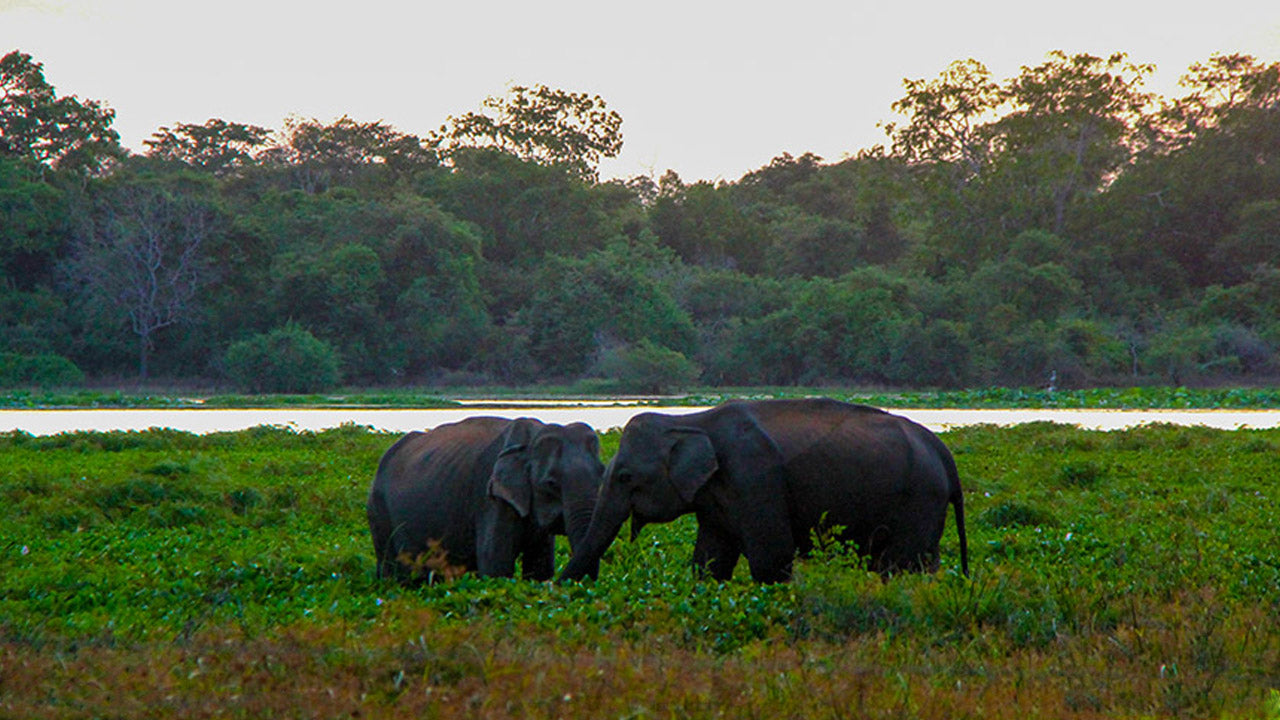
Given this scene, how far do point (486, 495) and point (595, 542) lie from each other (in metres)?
0.97

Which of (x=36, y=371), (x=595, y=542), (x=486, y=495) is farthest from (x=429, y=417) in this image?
(x=595, y=542)

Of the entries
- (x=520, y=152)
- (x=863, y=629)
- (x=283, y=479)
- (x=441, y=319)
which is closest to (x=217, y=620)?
(x=863, y=629)

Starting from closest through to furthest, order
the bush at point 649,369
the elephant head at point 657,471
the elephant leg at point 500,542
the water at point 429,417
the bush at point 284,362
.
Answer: the elephant leg at point 500,542, the elephant head at point 657,471, the water at point 429,417, the bush at point 284,362, the bush at point 649,369

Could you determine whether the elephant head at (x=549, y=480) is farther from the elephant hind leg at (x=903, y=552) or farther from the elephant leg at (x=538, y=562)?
the elephant hind leg at (x=903, y=552)

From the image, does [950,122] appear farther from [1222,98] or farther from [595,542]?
[595,542]

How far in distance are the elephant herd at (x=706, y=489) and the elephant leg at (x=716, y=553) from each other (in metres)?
0.01

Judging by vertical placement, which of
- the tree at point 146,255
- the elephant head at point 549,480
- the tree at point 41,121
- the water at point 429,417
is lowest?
the water at point 429,417

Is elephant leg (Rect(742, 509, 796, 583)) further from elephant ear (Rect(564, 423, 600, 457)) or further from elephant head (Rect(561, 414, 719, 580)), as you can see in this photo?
elephant ear (Rect(564, 423, 600, 457))

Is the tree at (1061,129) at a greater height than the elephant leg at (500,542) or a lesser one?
greater

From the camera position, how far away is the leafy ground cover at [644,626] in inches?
252

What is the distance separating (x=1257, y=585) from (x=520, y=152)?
6590 centimetres

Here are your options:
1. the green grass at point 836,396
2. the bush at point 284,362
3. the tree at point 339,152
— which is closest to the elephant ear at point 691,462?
the green grass at point 836,396

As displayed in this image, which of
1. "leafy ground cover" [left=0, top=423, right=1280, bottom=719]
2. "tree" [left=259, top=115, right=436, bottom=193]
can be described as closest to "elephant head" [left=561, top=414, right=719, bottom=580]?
"leafy ground cover" [left=0, top=423, right=1280, bottom=719]

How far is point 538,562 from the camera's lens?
1079cm
